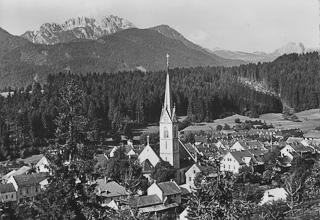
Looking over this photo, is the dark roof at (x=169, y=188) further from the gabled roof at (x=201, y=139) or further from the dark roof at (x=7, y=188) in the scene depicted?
the gabled roof at (x=201, y=139)

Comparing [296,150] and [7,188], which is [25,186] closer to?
[7,188]

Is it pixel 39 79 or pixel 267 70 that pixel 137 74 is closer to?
pixel 267 70

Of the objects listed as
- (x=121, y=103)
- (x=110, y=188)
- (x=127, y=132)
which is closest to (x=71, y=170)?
(x=110, y=188)

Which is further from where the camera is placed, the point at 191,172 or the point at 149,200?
the point at 191,172

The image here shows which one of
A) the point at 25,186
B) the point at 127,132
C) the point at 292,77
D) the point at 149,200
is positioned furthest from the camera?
the point at 292,77

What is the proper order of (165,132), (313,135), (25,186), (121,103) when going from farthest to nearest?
(121,103) → (313,135) → (165,132) → (25,186)

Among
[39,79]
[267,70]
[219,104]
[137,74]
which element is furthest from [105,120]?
[39,79]
